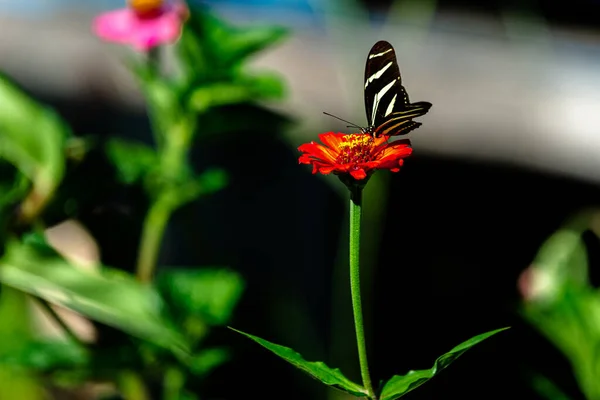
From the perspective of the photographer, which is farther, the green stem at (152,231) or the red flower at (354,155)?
the green stem at (152,231)

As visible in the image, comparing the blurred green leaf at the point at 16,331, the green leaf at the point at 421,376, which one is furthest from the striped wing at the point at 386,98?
the blurred green leaf at the point at 16,331

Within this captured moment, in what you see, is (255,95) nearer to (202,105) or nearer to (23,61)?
(202,105)

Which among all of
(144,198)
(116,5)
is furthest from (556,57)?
(116,5)

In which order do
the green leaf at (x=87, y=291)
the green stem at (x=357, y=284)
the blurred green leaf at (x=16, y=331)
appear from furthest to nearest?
1. the blurred green leaf at (x=16, y=331)
2. the green leaf at (x=87, y=291)
3. the green stem at (x=357, y=284)

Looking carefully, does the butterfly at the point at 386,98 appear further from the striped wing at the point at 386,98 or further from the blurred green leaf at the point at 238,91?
the blurred green leaf at the point at 238,91

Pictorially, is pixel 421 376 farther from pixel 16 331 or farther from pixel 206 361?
pixel 16 331

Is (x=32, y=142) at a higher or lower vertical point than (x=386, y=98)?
lower

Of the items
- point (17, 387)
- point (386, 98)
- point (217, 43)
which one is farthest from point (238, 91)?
point (17, 387)
